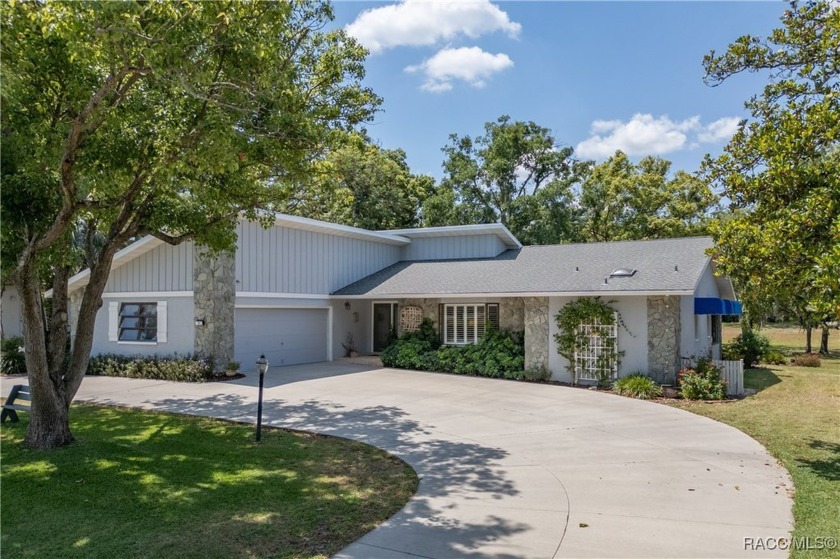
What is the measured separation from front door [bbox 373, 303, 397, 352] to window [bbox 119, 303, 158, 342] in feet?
27.8

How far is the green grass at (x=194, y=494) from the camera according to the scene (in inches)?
192

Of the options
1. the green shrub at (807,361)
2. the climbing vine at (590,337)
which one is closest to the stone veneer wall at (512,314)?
the climbing vine at (590,337)

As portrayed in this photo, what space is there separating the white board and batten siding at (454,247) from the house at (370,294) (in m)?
0.06

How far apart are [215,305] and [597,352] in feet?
36.8

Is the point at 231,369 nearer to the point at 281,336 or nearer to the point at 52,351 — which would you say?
the point at 281,336

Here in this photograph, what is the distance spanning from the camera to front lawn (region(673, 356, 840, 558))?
559 cm

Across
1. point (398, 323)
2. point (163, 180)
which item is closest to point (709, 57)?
point (163, 180)

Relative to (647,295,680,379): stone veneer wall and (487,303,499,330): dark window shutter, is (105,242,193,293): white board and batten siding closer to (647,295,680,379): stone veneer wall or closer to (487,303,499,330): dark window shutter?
(487,303,499,330): dark window shutter

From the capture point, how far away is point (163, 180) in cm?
804

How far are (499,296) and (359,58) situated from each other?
8669mm

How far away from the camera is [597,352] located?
15.4m

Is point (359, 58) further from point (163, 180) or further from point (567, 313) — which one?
point (567, 313)

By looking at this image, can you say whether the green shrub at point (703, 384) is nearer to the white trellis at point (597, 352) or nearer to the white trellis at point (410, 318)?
the white trellis at point (597, 352)

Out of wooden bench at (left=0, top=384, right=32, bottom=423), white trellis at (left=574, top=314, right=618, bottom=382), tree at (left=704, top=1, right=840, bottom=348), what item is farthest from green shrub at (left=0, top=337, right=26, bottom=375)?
tree at (left=704, top=1, right=840, bottom=348)
